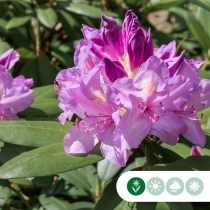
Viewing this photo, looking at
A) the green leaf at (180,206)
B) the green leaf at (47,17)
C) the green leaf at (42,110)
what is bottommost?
the green leaf at (42,110)

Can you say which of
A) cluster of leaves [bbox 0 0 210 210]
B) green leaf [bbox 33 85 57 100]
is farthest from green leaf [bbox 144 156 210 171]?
green leaf [bbox 33 85 57 100]

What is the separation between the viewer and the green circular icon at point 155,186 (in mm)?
1038

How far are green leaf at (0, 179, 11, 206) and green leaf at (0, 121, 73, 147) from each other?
182 millimetres

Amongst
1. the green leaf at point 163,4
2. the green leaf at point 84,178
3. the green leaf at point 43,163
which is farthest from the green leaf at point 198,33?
the green leaf at point 43,163

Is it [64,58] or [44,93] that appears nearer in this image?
[44,93]

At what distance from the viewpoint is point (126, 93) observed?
94 centimetres

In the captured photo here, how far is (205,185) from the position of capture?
1049mm

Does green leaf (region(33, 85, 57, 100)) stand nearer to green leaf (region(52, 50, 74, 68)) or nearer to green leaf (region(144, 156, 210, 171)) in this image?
green leaf (region(52, 50, 74, 68))

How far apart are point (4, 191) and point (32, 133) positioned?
0.20 metres

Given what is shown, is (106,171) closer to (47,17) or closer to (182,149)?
(182,149)

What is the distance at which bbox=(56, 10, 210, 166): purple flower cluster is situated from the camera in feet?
3.13

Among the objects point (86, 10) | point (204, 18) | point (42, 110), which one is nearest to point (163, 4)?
point (204, 18)

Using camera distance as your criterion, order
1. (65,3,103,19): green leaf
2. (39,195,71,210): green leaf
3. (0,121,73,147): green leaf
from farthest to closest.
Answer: (65,3,103,19): green leaf → (39,195,71,210): green leaf → (0,121,73,147): green leaf

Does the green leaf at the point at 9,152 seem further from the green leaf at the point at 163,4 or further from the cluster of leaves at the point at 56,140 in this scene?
the green leaf at the point at 163,4
